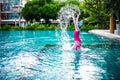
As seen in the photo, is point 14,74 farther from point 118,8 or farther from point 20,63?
point 118,8

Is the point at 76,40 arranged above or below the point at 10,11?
below

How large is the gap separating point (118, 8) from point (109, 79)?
16731 millimetres

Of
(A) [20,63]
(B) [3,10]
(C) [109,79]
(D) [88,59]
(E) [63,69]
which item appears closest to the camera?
(C) [109,79]

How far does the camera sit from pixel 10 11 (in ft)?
231

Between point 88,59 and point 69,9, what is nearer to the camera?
point 88,59

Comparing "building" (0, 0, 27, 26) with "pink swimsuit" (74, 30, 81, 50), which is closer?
"pink swimsuit" (74, 30, 81, 50)

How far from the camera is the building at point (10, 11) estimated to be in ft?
227

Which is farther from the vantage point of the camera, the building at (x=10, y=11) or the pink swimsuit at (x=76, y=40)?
the building at (x=10, y=11)

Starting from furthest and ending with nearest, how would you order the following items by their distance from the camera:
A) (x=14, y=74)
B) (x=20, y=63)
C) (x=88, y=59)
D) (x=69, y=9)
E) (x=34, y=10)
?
(x=34, y=10), (x=69, y=9), (x=88, y=59), (x=20, y=63), (x=14, y=74)

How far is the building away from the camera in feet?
227

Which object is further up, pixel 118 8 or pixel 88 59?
pixel 118 8

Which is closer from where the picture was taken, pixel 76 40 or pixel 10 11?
pixel 76 40

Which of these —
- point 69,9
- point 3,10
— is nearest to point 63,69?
point 69,9

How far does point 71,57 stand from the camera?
1357 cm
